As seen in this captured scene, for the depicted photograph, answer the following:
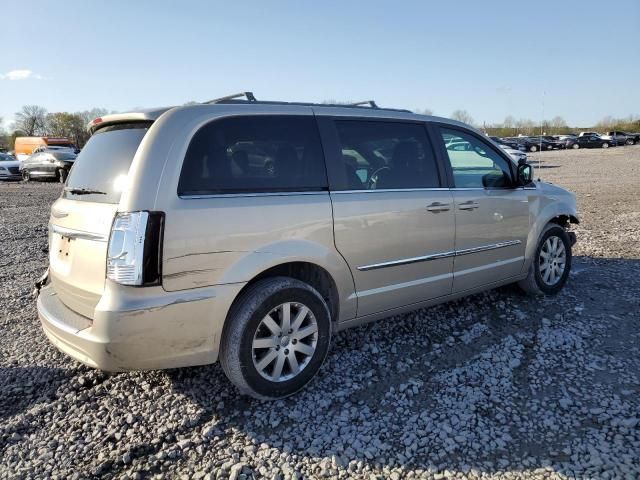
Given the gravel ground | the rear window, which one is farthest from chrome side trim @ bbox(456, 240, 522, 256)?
the rear window

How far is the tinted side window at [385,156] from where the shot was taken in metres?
3.46

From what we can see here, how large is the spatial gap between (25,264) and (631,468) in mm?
7164

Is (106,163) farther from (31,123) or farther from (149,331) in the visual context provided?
(31,123)

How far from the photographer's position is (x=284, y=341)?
10.2 ft

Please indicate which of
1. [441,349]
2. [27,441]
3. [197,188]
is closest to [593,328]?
[441,349]

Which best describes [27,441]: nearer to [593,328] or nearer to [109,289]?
[109,289]

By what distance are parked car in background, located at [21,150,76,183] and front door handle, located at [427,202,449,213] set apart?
2020cm

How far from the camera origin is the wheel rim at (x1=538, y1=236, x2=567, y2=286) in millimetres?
4902

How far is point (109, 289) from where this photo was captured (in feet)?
8.59

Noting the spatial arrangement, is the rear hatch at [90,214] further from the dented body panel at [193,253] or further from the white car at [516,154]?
the white car at [516,154]

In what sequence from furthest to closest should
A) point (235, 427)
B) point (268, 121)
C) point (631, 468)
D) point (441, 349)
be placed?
point (441, 349) < point (268, 121) < point (235, 427) < point (631, 468)

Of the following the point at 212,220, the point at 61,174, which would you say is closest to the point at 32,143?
the point at 61,174

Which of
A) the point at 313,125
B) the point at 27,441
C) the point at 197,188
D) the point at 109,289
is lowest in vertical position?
the point at 27,441

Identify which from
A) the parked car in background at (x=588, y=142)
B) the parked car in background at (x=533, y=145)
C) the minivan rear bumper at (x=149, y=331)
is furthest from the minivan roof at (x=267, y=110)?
the parked car in background at (x=588, y=142)
